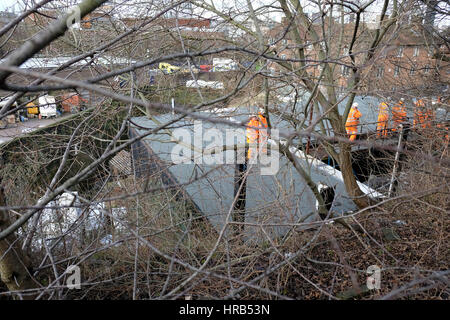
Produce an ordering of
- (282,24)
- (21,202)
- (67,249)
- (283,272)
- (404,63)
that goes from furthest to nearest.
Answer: (404,63), (282,24), (21,202), (67,249), (283,272)

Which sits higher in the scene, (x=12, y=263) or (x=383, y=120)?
(x=383, y=120)

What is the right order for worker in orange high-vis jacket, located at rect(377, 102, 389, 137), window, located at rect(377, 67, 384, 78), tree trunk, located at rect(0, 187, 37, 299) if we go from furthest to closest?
window, located at rect(377, 67, 384, 78) → worker in orange high-vis jacket, located at rect(377, 102, 389, 137) → tree trunk, located at rect(0, 187, 37, 299)

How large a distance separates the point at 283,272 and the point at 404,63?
5315mm

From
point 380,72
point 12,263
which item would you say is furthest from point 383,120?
point 12,263

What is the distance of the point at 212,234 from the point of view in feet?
17.3

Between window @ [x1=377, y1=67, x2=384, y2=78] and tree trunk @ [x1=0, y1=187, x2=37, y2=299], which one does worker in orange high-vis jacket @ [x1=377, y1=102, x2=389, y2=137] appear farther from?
→ tree trunk @ [x1=0, y1=187, x2=37, y2=299]

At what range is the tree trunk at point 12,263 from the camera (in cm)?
285

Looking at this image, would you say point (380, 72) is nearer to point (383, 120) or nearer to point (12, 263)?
point (383, 120)

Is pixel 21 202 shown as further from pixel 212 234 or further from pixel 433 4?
pixel 433 4

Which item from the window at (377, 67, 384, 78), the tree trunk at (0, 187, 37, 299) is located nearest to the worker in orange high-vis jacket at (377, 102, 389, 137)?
the window at (377, 67, 384, 78)

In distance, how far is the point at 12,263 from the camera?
2.94m

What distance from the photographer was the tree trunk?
2.85 metres

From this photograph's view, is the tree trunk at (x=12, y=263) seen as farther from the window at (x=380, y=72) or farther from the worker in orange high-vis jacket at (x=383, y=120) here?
the window at (x=380, y=72)
